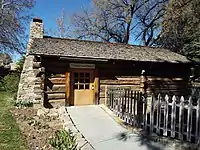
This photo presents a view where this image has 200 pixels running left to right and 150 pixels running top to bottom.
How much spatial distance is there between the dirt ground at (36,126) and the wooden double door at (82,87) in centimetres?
230

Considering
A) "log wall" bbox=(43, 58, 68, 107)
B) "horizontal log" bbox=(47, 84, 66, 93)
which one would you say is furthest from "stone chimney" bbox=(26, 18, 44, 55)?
"horizontal log" bbox=(47, 84, 66, 93)

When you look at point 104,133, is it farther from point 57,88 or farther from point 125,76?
point 125,76

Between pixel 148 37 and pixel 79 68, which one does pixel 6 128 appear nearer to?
pixel 79 68

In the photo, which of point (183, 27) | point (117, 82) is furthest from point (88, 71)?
point (183, 27)

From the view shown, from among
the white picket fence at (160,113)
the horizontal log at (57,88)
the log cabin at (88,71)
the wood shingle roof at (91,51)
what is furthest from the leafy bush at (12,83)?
the white picket fence at (160,113)

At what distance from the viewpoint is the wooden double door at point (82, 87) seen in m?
13.2

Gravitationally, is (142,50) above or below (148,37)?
below

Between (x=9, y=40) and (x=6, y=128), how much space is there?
2105 cm

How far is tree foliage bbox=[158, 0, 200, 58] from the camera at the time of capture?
16.3 metres

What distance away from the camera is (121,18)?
33.5 metres

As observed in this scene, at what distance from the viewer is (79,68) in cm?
1322

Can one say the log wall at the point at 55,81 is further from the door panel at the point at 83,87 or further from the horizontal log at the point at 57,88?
the door panel at the point at 83,87

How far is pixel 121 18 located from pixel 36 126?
86.4 feet

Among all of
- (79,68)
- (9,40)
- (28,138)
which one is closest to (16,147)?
(28,138)
